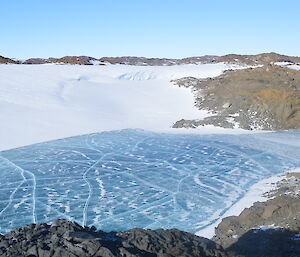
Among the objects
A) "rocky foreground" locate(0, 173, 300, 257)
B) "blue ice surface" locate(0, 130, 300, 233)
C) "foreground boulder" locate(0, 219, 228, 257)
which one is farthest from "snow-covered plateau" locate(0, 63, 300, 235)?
"foreground boulder" locate(0, 219, 228, 257)

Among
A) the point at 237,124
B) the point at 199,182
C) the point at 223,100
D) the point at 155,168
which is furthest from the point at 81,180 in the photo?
the point at 223,100

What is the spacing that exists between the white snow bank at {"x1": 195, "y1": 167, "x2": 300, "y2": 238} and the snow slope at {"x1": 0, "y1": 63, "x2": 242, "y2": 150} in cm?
531

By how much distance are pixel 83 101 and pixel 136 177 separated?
7.47 m

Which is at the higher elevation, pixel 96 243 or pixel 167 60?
pixel 167 60

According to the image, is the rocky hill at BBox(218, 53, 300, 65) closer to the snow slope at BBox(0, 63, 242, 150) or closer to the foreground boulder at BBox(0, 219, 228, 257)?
the snow slope at BBox(0, 63, 242, 150)

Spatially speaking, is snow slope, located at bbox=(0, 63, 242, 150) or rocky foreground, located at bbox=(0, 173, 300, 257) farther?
snow slope, located at bbox=(0, 63, 242, 150)

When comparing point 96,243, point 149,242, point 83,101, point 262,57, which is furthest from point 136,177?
point 262,57

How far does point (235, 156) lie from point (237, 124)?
3.48m

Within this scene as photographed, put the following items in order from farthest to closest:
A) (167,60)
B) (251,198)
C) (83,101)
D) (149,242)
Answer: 1. (167,60)
2. (83,101)
3. (251,198)
4. (149,242)

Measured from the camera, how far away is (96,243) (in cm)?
322

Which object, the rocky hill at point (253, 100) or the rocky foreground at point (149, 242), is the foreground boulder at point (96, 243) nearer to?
the rocky foreground at point (149, 242)

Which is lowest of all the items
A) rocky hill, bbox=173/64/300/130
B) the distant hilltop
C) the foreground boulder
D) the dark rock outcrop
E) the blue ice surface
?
the blue ice surface

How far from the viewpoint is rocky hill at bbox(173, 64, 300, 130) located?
39.3ft

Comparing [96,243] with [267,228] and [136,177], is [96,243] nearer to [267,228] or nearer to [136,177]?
[267,228]
